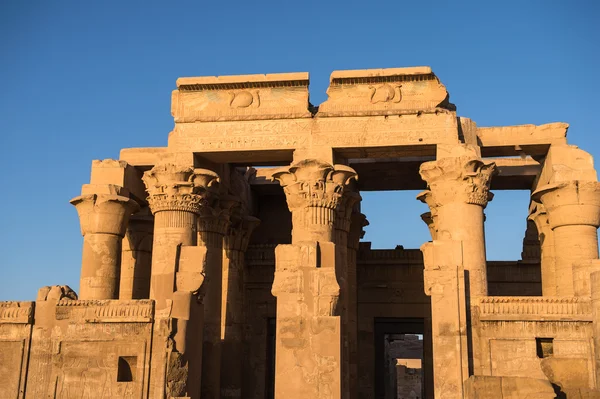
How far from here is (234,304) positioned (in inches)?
941

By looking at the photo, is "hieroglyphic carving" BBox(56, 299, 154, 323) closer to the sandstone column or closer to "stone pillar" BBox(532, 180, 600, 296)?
the sandstone column

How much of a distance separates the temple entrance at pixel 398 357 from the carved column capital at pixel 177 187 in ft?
29.1

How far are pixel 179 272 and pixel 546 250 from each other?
10.3 metres

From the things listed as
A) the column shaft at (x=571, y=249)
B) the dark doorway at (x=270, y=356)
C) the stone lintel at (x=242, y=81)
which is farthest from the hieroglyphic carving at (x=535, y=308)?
the dark doorway at (x=270, y=356)

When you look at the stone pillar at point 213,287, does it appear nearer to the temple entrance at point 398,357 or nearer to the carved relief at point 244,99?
the carved relief at point 244,99

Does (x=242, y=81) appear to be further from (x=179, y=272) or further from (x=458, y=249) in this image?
(x=458, y=249)

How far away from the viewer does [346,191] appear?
20.5 metres

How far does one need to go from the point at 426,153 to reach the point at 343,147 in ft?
7.69

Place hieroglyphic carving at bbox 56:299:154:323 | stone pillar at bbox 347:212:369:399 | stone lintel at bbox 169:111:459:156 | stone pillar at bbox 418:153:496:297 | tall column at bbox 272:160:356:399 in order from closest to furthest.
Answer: tall column at bbox 272:160:356:399, hieroglyphic carving at bbox 56:299:154:323, stone pillar at bbox 418:153:496:297, stone lintel at bbox 169:111:459:156, stone pillar at bbox 347:212:369:399

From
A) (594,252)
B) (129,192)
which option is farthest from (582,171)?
(129,192)

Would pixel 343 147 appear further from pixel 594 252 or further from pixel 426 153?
pixel 594 252

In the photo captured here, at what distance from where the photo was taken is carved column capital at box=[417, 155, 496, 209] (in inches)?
746

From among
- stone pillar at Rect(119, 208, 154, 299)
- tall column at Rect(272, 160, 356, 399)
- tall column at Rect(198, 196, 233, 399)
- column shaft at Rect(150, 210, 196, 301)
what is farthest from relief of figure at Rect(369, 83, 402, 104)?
stone pillar at Rect(119, 208, 154, 299)

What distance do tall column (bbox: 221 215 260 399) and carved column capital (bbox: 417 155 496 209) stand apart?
278 inches
